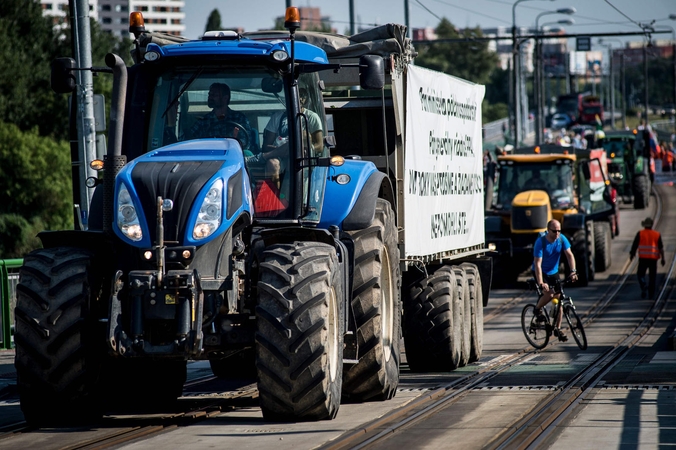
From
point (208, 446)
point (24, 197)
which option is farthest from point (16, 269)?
point (24, 197)

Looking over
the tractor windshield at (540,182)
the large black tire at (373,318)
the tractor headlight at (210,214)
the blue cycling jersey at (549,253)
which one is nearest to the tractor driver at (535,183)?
the tractor windshield at (540,182)

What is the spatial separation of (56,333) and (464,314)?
7356 millimetres

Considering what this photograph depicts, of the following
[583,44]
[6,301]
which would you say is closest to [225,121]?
[6,301]

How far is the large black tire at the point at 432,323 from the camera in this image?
1410 centimetres

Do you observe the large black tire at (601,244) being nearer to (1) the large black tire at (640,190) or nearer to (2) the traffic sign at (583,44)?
(2) the traffic sign at (583,44)

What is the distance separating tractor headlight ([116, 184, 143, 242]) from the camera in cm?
905

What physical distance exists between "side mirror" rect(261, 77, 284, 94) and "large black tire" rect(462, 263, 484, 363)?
20.4ft

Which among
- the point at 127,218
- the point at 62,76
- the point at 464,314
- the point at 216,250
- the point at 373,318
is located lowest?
the point at 464,314

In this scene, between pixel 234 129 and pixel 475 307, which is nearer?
pixel 234 129

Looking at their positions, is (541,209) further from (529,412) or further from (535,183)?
(529,412)

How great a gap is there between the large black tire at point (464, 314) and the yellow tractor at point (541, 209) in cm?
1273

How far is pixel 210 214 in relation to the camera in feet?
29.7

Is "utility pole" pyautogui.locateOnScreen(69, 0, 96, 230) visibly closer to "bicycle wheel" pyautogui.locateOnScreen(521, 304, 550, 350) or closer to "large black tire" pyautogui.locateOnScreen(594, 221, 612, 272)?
"bicycle wheel" pyautogui.locateOnScreen(521, 304, 550, 350)

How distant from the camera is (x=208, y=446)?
334 inches
